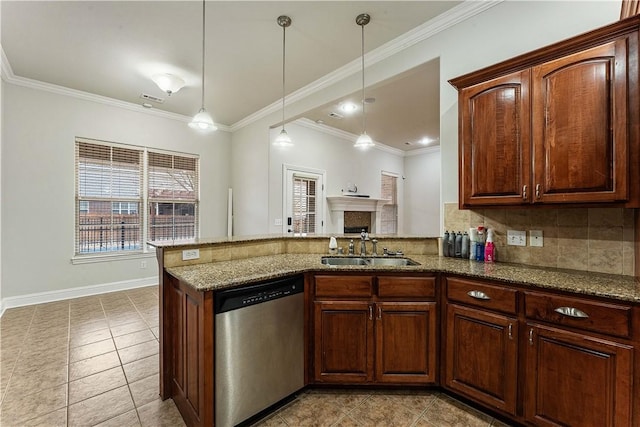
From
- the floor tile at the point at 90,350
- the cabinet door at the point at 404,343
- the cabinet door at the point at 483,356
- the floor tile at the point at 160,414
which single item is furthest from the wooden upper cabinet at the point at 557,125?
the floor tile at the point at 90,350

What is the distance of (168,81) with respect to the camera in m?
3.60

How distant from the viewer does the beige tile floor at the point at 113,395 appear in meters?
1.81

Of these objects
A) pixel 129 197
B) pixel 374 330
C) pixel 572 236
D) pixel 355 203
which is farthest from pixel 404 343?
pixel 129 197

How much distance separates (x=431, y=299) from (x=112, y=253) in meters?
4.90

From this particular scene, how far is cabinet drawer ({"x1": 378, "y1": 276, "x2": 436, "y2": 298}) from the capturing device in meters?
2.02

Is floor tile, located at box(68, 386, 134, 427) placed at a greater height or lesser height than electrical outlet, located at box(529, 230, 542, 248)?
lesser

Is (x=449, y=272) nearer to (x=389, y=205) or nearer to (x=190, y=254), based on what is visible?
(x=190, y=254)

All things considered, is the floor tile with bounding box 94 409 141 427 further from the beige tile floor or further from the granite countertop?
the granite countertop

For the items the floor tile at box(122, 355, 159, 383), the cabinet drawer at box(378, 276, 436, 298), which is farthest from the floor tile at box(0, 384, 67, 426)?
the cabinet drawer at box(378, 276, 436, 298)

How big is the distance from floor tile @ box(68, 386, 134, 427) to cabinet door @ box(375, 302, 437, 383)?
1.78 meters

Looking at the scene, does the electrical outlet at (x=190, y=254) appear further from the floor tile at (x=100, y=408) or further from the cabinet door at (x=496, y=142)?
the cabinet door at (x=496, y=142)

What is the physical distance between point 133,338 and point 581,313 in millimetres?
3673

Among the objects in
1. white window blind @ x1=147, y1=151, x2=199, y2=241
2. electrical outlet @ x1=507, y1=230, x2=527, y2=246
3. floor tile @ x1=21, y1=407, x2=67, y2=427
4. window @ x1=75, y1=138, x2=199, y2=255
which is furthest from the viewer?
white window blind @ x1=147, y1=151, x2=199, y2=241

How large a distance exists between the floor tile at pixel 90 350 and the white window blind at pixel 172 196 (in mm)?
2284
